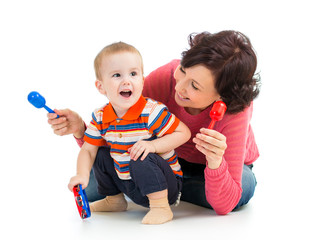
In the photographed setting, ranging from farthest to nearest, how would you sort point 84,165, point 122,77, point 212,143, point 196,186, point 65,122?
point 196,186, point 65,122, point 84,165, point 122,77, point 212,143

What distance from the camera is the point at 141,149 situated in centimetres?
178

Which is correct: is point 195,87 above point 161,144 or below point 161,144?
above

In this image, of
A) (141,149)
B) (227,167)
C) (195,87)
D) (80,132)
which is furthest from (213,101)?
(80,132)

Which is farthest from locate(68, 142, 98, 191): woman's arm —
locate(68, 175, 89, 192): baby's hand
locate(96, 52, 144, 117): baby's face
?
locate(96, 52, 144, 117): baby's face

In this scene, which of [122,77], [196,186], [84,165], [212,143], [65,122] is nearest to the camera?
[212,143]

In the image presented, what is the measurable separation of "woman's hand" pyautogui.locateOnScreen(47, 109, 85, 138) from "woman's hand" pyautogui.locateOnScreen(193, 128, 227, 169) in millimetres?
615

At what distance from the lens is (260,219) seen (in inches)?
77.1

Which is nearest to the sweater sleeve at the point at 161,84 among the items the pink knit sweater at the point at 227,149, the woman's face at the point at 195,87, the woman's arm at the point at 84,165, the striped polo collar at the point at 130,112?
the pink knit sweater at the point at 227,149

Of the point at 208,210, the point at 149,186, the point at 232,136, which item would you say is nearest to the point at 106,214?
the point at 149,186

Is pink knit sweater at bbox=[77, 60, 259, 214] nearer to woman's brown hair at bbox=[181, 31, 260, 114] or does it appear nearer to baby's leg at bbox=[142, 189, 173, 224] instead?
woman's brown hair at bbox=[181, 31, 260, 114]

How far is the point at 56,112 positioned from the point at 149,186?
0.55m

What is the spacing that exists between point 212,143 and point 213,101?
325 mm

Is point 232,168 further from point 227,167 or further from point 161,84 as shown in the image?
point 161,84

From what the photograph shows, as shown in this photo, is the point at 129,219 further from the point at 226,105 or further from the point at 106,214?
the point at 226,105
